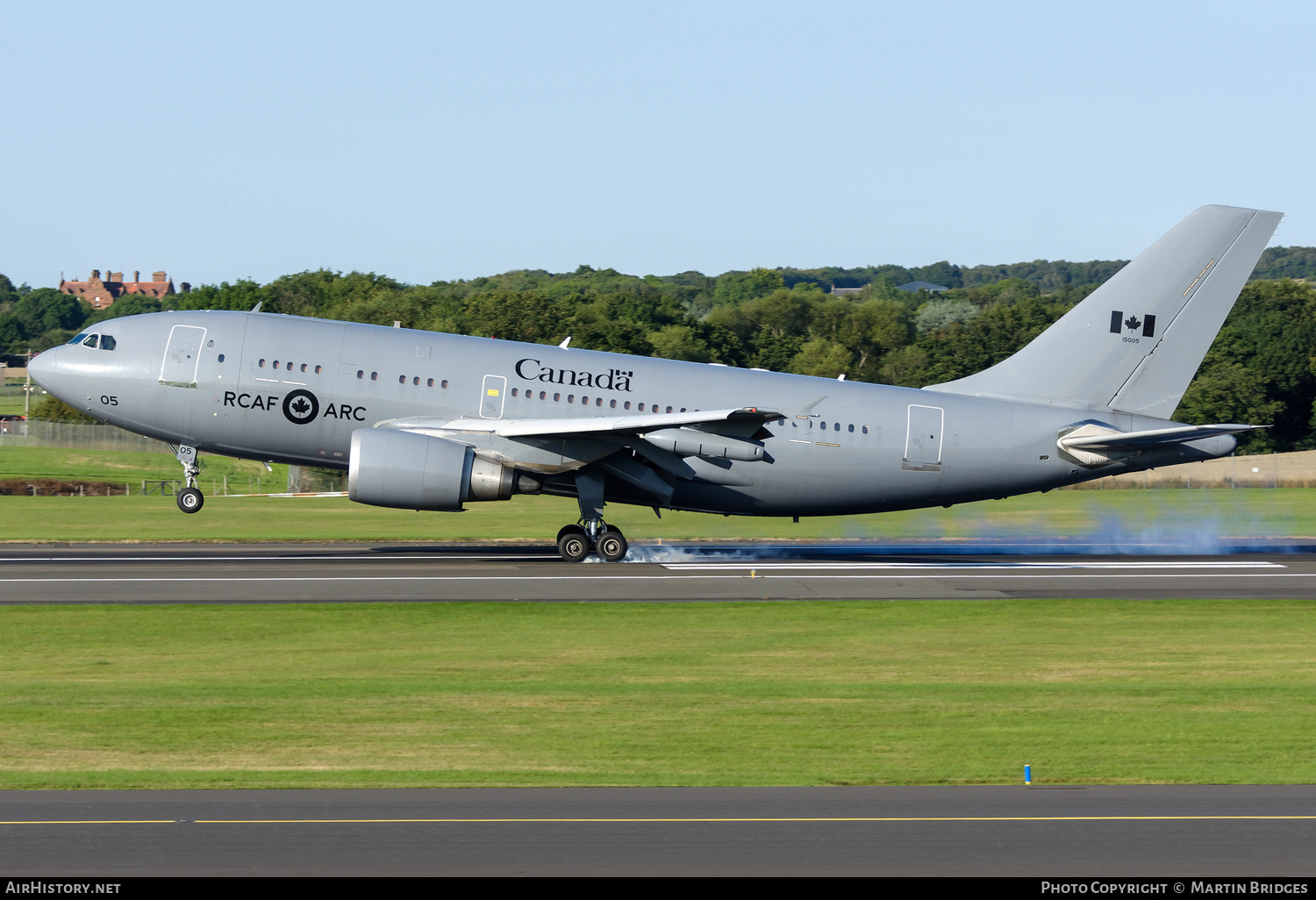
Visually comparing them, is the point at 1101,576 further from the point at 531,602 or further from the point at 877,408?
the point at 531,602

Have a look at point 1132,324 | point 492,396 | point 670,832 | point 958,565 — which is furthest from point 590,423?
point 670,832

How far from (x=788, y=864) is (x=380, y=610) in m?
15.9

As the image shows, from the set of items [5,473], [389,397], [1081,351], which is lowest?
[5,473]

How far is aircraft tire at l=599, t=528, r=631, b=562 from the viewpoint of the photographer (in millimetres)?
34000

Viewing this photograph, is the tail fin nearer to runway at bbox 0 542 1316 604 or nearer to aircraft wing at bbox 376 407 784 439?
runway at bbox 0 542 1316 604

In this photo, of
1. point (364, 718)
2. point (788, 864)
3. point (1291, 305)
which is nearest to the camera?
point (788, 864)

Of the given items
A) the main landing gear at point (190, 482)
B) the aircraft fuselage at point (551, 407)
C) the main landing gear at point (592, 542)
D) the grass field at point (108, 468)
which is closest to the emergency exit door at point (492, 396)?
the aircraft fuselage at point (551, 407)

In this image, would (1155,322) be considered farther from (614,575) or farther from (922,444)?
(614,575)

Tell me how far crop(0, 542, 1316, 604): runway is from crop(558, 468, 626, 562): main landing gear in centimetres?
54

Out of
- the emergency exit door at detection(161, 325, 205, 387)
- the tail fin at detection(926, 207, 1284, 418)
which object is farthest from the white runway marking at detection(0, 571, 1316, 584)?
the emergency exit door at detection(161, 325, 205, 387)

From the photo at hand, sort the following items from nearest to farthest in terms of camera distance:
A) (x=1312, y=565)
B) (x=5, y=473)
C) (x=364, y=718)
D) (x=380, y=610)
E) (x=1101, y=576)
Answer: (x=364, y=718) < (x=380, y=610) < (x=1101, y=576) < (x=1312, y=565) < (x=5, y=473)

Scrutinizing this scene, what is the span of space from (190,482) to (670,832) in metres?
24.7

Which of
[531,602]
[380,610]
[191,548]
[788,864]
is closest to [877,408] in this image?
[531,602]

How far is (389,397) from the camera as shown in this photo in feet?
106
